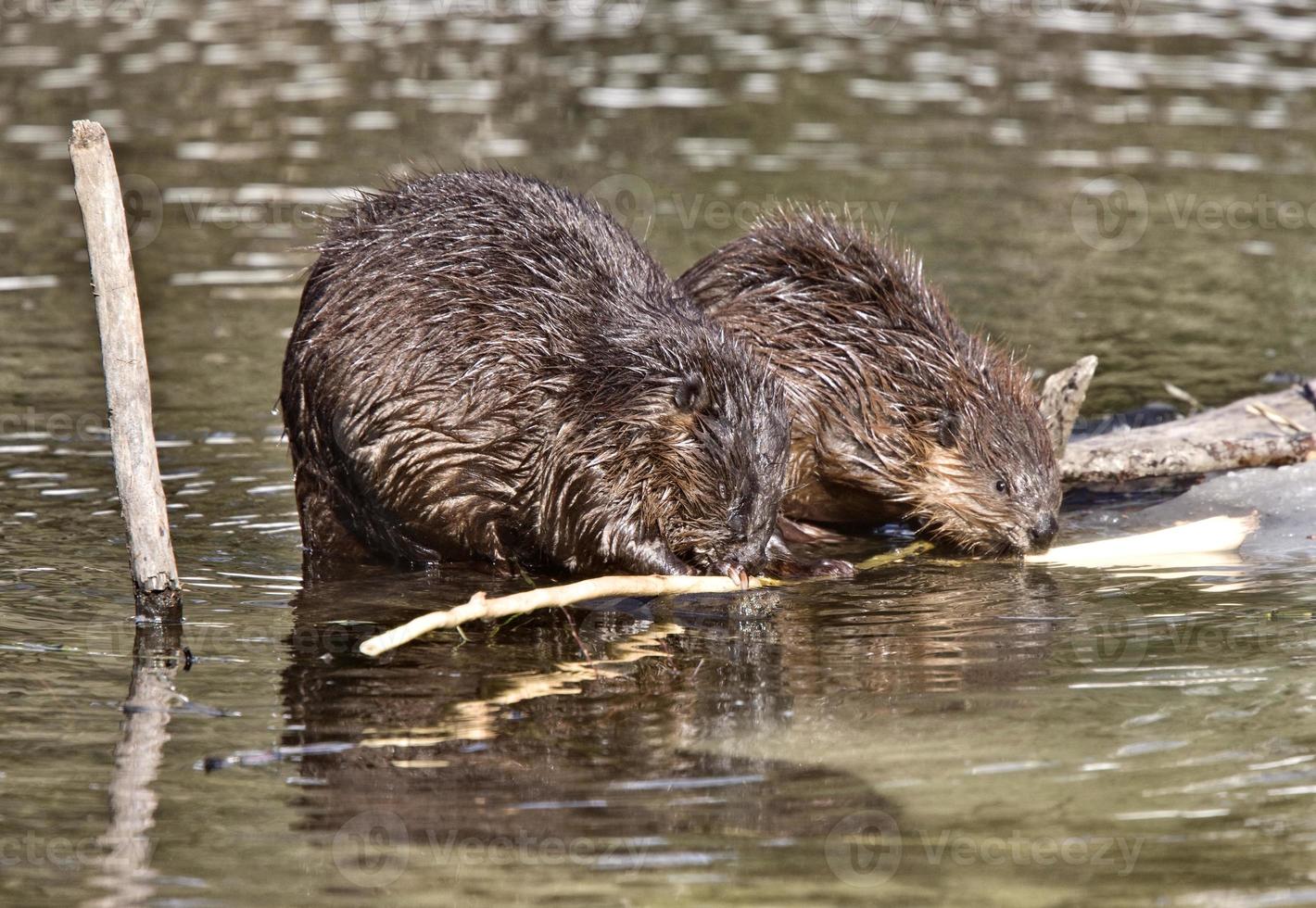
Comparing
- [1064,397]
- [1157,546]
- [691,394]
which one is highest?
[691,394]

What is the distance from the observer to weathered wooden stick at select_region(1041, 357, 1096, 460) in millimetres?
7176

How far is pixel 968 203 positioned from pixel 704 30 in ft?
27.3

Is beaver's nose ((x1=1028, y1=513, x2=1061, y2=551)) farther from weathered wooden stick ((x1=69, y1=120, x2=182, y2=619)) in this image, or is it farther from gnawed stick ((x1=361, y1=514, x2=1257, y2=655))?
weathered wooden stick ((x1=69, y1=120, x2=182, y2=619))

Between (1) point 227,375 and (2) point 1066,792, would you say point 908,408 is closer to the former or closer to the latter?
(2) point 1066,792

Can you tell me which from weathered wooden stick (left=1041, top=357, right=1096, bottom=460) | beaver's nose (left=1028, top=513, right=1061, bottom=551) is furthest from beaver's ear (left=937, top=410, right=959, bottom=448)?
weathered wooden stick (left=1041, top=357, right=1096, bottom=460)

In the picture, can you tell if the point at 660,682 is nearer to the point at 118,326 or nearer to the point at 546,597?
the point at 546,597

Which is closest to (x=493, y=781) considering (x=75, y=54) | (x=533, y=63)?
(x=533, y=63)

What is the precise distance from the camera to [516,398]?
6.12 m

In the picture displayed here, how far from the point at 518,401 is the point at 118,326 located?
1375 millimetres

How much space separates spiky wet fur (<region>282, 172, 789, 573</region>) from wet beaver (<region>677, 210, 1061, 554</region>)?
0.62m

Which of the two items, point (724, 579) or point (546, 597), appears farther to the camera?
point (724, 579)

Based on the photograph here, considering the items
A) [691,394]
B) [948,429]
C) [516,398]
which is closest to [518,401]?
[516,398]

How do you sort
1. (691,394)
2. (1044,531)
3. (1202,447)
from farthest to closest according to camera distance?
(1202,447) → (1044,531) → (691,394)

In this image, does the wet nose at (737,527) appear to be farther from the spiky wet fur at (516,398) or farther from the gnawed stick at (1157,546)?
the gnawed stick at (1157,546)
